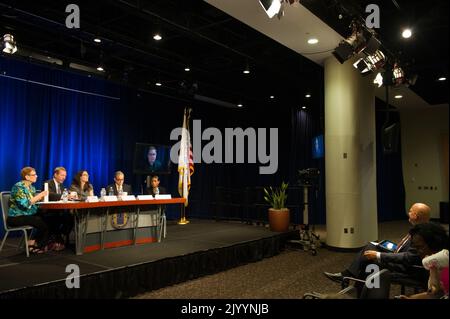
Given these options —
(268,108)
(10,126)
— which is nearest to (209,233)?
(10,126)

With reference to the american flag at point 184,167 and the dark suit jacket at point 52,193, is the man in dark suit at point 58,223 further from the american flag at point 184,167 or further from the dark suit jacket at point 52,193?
the american flag at point 184,167

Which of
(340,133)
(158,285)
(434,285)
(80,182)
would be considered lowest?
(158,285)

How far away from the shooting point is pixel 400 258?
9.11ft

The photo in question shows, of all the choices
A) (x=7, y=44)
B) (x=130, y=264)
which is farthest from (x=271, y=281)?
(x=7, y=44)

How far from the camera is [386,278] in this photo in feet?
6.24

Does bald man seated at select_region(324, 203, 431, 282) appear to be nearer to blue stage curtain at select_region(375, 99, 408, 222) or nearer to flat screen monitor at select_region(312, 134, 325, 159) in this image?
flat screen monitor at select_region(312, 134, 325, 159)

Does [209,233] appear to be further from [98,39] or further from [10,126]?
[10,126]

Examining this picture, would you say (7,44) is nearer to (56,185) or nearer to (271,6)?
(56,185)

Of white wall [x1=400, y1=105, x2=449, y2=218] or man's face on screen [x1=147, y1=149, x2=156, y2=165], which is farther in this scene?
white wall [x1=400, y1=105, x2=449, y2=218]

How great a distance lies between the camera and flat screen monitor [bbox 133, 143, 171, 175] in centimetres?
780

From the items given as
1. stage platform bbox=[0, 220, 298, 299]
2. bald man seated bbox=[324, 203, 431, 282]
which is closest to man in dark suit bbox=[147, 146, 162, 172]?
stage platform bbox=[0, 220, 298, 299]

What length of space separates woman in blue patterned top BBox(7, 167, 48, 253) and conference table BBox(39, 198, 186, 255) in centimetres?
23

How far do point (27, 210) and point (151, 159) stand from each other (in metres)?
4.03
